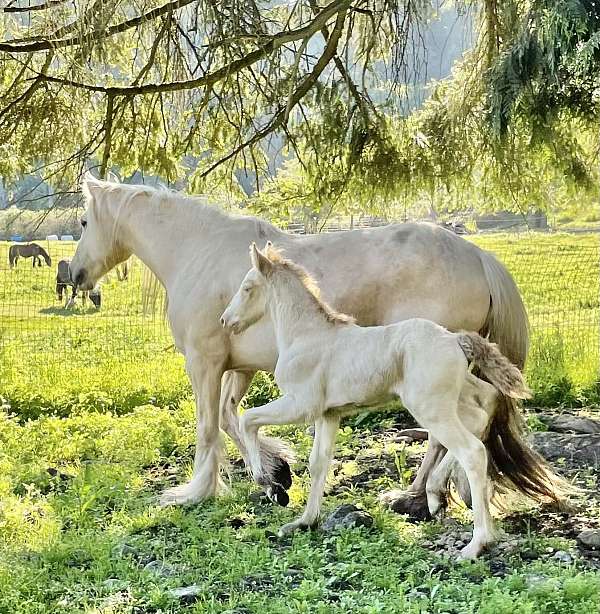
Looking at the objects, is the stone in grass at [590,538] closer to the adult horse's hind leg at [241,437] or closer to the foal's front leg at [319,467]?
the foal's front leg at [319,467]

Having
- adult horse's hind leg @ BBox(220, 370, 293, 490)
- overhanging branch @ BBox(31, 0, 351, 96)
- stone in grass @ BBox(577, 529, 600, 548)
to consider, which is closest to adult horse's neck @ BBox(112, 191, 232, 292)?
adult horse's hind leg @ BBox(220, 370, 293, 490)

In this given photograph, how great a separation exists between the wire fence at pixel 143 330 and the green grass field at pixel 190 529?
44mm

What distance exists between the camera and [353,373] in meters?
4.01

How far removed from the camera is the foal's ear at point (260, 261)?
14.0 ft

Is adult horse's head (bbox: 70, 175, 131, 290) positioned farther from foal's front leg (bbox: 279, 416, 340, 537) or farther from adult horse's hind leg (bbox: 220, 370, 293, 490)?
foal's front leg (bbox: 279, 416, 340, 537)

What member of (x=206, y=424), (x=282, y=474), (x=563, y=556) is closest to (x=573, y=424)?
(x=282, y=474)

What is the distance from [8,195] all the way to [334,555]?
4697 millimetres

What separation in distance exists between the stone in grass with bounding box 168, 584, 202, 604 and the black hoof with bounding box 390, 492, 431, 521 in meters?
1.44

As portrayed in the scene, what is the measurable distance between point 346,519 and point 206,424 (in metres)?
1.19

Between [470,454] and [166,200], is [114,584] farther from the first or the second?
[166,200]

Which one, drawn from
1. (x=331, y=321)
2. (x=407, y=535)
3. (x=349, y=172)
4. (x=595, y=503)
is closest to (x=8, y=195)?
(x=349, y=172)

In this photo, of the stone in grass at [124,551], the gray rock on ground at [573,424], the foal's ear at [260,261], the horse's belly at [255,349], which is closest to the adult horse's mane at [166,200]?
the horse's belly at [255,349]

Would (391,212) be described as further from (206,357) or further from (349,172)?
(206,357)

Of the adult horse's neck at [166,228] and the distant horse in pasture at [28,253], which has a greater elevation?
the adult horse's neck at [166,228]
